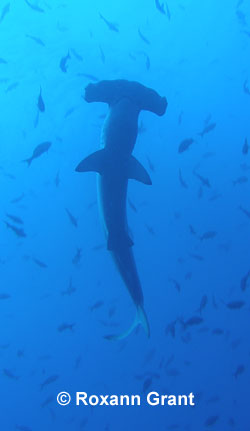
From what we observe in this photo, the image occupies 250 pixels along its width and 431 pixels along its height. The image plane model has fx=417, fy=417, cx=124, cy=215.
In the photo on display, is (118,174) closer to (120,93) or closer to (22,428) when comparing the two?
(120,93)

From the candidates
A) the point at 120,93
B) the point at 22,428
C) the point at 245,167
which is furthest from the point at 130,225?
the point at 120,93

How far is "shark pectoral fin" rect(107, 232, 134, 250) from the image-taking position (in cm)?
260

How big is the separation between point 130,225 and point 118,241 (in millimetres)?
4430

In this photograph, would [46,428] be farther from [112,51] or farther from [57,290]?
[112,51]

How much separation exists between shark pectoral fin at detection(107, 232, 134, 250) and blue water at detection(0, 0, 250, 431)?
3.95 meters

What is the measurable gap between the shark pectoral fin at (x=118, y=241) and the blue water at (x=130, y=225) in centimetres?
395

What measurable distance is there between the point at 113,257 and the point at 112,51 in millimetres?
4831

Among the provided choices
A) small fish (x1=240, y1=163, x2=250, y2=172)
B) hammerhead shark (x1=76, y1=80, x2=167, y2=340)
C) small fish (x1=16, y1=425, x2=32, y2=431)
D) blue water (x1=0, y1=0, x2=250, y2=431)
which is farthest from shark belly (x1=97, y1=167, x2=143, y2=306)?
small fish (x1=16, y1=425, x2=32, y2=431)

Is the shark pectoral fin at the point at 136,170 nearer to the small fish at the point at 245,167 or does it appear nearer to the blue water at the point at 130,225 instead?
the blue water at the point at 130,225

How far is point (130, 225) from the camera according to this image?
705 centimetres

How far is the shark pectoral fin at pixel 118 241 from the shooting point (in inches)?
102

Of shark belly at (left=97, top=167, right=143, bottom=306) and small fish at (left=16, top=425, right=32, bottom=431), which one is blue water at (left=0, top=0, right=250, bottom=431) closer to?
small fish at (left=16, top=425, right=32, bottom=431)

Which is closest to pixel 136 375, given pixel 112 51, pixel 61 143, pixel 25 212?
pixel 25 212

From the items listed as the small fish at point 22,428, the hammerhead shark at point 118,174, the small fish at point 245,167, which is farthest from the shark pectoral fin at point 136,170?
the small fish at point 22,428
